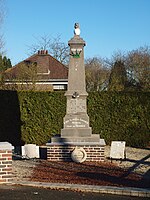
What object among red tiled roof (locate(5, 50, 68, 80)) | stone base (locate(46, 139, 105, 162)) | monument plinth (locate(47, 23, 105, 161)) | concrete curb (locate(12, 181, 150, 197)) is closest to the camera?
concrete curb (locate(12, 181, 150, 197))

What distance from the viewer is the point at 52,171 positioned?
7.88 meters

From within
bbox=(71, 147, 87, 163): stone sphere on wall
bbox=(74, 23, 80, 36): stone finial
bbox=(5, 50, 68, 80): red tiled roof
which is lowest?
bbox=(71, 147, 87, 163): stone sphere on wall

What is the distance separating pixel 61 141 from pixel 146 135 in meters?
5.65

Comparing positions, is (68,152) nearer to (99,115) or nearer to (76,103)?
(76,103)

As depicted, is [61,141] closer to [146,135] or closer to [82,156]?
[82,156]

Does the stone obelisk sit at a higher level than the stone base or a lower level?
higher

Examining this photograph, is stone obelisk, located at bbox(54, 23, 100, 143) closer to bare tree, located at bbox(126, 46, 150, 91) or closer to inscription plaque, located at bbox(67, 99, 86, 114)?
inscription plaque, located at bbox(67, 99, 86, 114)

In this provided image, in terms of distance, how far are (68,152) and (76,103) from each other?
64.6 inches

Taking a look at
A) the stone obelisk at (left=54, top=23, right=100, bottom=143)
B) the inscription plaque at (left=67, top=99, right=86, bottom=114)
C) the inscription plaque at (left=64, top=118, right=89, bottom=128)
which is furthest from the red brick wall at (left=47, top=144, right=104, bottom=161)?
the inscription plaque at (left=67, top=99, right=86, bottom=114)

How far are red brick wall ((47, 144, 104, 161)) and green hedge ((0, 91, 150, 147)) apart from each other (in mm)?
4771

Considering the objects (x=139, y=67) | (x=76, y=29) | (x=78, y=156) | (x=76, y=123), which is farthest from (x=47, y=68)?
(x=78, y=156)

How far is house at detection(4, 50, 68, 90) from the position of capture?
912 inches

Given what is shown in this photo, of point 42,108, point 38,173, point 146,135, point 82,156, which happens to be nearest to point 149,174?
point 82,156

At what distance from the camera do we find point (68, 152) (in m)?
9.51
